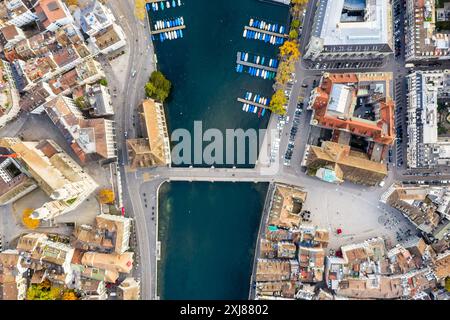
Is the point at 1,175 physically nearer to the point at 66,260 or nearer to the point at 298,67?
the point at 66,260

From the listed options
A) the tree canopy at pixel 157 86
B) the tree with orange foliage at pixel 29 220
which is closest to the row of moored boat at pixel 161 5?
the tree canopy at pixel 157 86

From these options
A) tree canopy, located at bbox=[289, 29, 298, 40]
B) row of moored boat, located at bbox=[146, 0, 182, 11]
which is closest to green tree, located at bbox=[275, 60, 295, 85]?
tree canopy, located at bbox=[289, 29, 298, 40]

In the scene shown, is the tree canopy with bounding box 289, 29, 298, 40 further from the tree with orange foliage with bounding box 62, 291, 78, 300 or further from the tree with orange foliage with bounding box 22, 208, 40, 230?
the tree with orange foliage with bounding box 62, 291, 78, 300

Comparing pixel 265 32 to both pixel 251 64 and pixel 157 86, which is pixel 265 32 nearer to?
pixel 251 64

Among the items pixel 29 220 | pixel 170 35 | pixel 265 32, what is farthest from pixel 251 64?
pixel 29 220

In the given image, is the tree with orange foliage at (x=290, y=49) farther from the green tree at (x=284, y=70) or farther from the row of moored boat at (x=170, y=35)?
the row of moored boat at (x=170, y=35)

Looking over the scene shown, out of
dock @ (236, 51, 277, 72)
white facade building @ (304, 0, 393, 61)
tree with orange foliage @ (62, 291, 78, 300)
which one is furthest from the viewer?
dock @ (236, 51, 277, 72)
